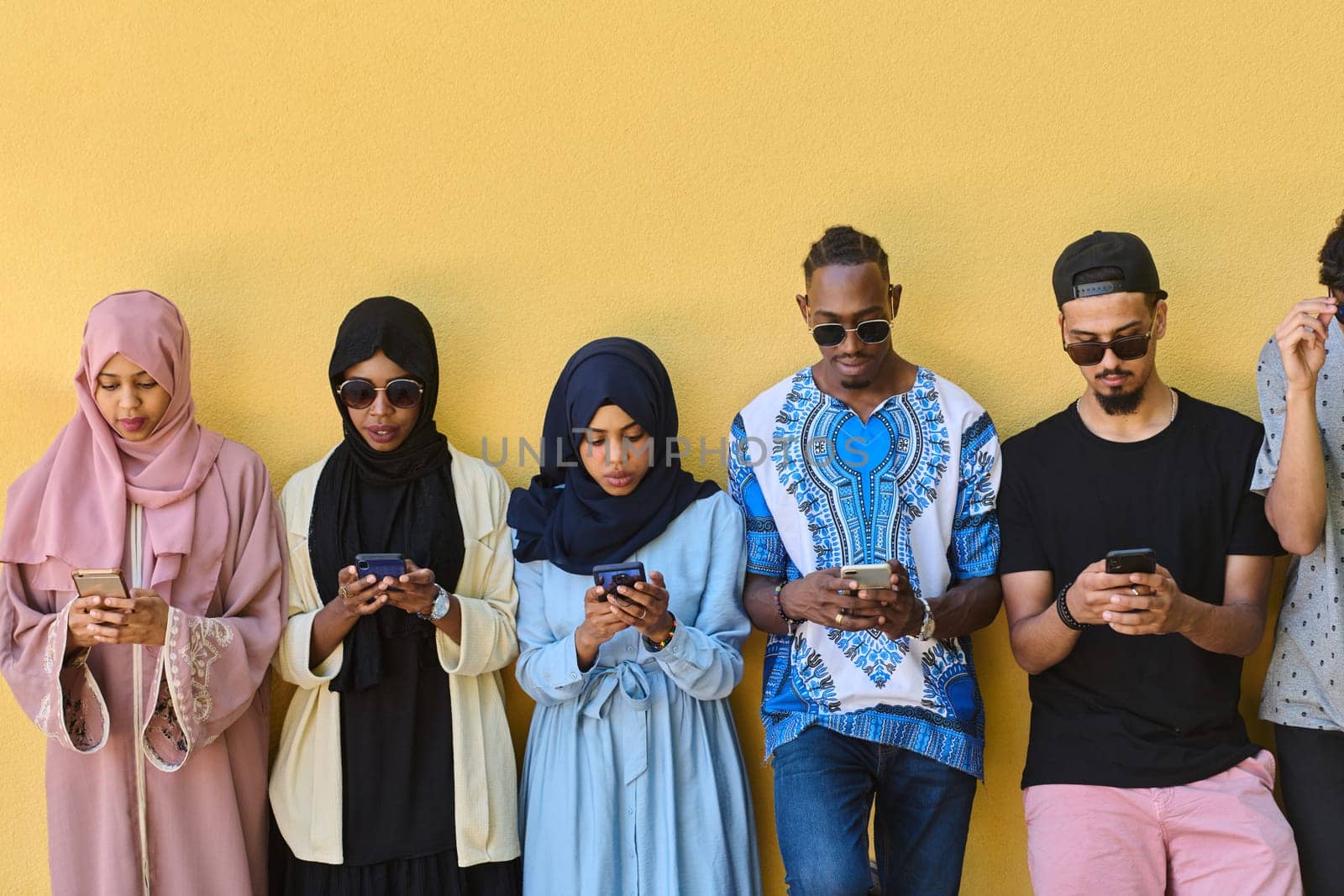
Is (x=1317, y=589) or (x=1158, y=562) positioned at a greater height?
(x=1158, y=562)

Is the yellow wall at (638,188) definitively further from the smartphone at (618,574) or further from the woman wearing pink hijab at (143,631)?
the smartphone at (618,574)

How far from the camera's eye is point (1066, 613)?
345 centimetres

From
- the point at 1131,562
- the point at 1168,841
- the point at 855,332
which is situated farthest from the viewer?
the point at 855,332

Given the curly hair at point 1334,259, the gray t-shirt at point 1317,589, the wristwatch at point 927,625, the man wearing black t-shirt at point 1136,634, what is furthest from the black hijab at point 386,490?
the curly hair at point 1334,259

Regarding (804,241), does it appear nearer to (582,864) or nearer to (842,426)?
(842,426)

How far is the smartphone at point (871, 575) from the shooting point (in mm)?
3346

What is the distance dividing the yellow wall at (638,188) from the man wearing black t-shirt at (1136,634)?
524 millimetres

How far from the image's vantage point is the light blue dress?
12.0 feet

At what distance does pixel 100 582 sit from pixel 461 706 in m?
1.14

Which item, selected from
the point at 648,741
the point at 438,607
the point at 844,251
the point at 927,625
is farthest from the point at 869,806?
the point at 844,251

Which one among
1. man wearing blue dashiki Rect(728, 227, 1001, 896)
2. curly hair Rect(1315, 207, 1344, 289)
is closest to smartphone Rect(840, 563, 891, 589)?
man wearing blue dashiki Rect(728, 227, 1001, 896)

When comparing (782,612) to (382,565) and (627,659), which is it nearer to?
(627,659)

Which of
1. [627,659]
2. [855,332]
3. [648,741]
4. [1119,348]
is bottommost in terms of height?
[648,741]

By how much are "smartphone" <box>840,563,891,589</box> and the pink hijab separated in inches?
78.6
